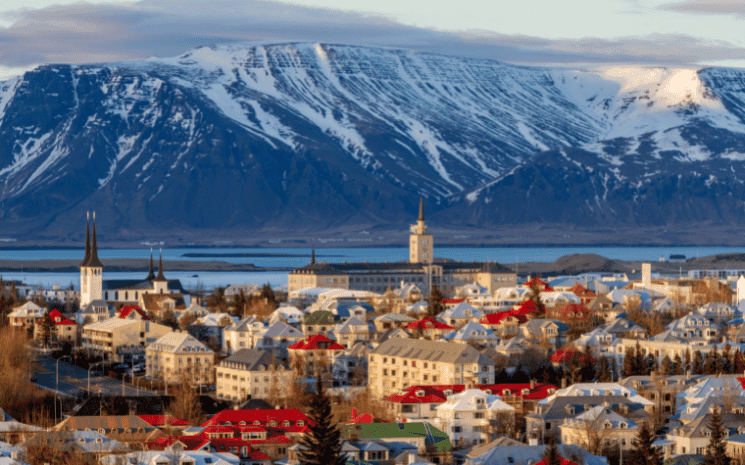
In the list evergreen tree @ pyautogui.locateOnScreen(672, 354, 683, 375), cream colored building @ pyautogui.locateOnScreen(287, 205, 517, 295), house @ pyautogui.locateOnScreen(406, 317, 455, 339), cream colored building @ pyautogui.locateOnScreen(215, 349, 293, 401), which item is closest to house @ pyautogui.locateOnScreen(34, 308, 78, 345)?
house @ pyautogui.locateOnScreen(406, 317, 455, 339)

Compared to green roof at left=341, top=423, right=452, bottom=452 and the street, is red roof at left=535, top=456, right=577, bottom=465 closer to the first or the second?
green roof at left=341, top=423, right=452, bottom=452

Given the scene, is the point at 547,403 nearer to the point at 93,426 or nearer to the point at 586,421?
the point at 586,421

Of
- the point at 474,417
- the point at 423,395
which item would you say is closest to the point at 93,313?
the point at 423,395

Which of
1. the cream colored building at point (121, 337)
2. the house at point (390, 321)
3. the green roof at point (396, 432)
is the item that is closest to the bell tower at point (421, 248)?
the house at point (390, 321)

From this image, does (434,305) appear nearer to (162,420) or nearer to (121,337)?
(121,337)

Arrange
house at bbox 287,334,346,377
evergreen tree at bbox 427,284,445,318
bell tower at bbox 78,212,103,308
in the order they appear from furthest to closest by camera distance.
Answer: bell tower at bbox 78,212,103,308, evergreen tree at bbox 427,284,445,318, house at bbox 287,334,346,377
